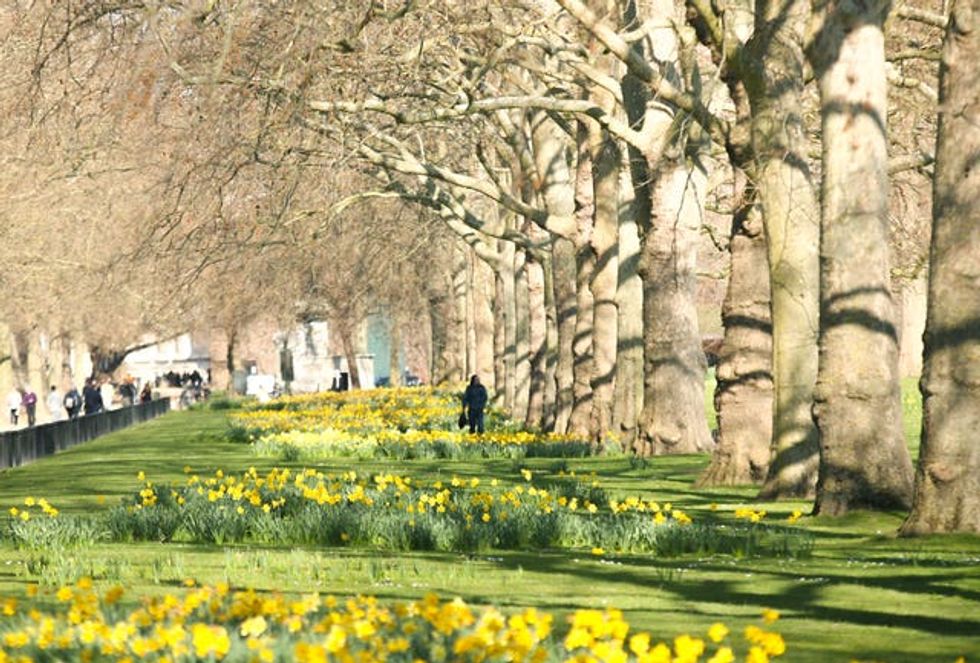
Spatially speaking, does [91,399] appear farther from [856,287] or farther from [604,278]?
[856,287]

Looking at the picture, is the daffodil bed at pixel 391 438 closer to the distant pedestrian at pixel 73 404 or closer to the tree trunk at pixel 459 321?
the tree trunk at pixel 459 321

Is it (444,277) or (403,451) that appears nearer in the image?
(403,451)

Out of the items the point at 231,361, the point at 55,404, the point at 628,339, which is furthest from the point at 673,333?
the point at 231,361

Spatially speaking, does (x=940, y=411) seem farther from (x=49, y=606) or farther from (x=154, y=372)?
(x=154, y=372)

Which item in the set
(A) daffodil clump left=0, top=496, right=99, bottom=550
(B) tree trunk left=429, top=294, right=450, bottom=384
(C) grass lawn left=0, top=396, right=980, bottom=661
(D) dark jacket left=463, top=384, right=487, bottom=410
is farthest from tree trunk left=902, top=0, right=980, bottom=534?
(B) tree trunk left=429, top=294, right=450, bottom=384

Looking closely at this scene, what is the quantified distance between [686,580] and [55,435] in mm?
35528

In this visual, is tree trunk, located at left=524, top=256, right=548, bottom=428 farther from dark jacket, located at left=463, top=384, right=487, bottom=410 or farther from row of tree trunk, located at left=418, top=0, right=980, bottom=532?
row of tree trunk, located at left=418, top=0, right=980, bottom=532

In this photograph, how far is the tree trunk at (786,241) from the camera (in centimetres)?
1969

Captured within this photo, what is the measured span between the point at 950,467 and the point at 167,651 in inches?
309

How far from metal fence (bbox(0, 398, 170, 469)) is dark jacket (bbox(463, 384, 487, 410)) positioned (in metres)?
7.81

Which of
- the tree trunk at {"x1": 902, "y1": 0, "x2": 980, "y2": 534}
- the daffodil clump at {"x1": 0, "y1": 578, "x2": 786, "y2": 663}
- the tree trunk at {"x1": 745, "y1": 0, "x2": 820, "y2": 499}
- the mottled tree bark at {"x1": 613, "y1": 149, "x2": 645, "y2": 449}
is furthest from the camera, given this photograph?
the mottled tree bark at {"x1": 613, "y1": 149, "x2": 645, "y2": 449}

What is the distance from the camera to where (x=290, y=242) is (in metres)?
37.3

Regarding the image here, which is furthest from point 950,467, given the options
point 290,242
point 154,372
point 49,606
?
point 154,372

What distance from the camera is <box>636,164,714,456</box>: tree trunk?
27.5m
